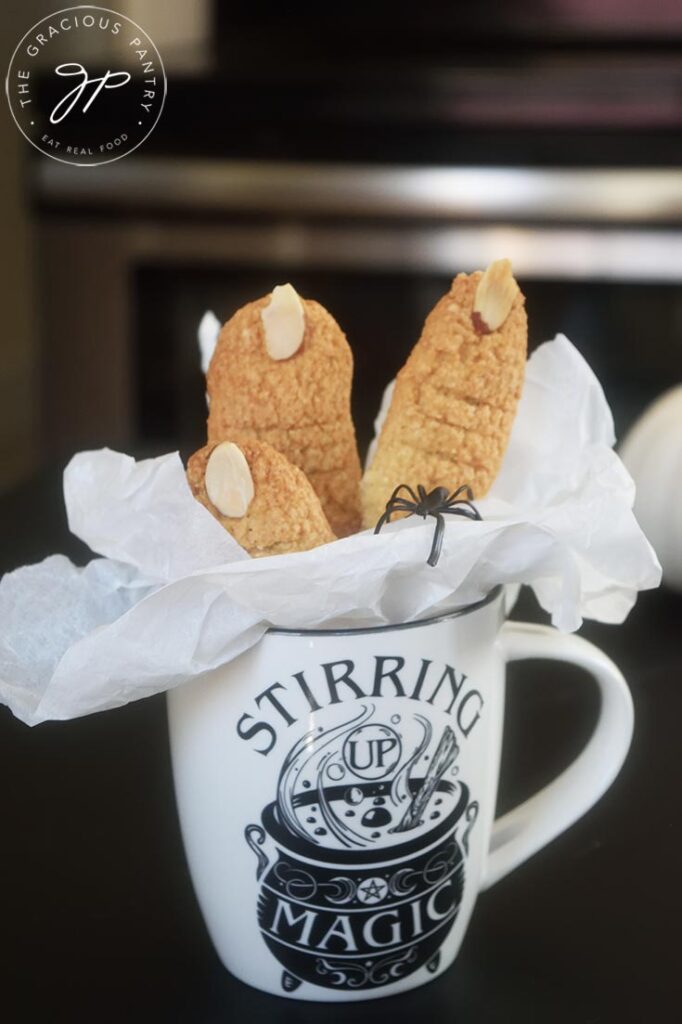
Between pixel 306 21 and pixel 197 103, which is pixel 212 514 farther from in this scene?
pixel 306 21

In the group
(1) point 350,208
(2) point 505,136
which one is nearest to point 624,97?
(2) point 505,136

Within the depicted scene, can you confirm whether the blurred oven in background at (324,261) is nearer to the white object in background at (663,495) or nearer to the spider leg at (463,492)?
the white object in background at (663,495)

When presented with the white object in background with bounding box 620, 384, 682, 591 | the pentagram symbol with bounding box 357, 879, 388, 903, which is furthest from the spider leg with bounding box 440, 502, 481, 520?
the white object in background with bounding box 620, 384, 682, 591

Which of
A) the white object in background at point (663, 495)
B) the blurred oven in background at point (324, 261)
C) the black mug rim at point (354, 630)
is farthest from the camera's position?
the blurred oven in background at point (324, 261)

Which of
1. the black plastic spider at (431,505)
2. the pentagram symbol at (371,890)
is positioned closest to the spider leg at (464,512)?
the black plastic spider at (431,505)

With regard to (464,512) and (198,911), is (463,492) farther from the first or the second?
(198,911)

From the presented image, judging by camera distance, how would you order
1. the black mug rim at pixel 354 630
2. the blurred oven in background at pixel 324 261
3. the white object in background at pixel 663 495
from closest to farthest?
the black mug rim at pixel 354 630 < the white object in background at pixel 663 495 < the blurred oven in background at pixel 324 261

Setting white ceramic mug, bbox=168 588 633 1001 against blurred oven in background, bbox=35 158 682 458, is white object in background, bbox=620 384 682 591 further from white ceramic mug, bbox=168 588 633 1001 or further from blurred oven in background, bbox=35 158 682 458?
blurred oven in background, bbox=35 158 682 458
